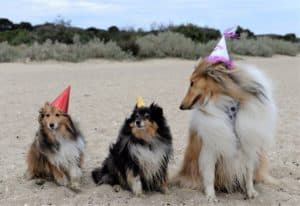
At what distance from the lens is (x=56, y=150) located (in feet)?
18.5

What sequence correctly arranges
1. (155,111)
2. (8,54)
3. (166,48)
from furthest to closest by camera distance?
1. (166,48)
2. (8,54)
3. (155,111)

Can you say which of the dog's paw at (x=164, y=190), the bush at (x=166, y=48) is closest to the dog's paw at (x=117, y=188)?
the dog's paw at (x=164, y=190)

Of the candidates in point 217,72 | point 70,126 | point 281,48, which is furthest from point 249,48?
point 217,72

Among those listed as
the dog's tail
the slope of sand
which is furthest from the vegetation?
the dog's tail

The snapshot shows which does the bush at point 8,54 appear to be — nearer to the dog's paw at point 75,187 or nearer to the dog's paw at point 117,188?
the dog's paw at point 75,187

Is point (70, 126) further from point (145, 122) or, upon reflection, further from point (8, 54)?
point (8, 54)

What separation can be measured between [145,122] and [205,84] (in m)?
0.80

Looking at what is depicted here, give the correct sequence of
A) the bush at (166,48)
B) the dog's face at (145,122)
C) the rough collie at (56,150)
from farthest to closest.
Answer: the bush at (166,48) → the rough collie at (56,150) → the dog's face at (145,122)

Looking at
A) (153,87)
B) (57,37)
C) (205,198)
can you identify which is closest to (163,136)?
(205,198)

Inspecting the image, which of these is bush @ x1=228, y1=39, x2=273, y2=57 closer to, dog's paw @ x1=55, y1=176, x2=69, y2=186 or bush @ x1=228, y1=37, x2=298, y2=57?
bush @ x1=228, y1=37, x2=298, y2=57

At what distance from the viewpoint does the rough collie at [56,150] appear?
219 inches

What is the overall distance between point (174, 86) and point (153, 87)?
701 millimetres

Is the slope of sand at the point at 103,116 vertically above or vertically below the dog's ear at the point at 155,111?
below

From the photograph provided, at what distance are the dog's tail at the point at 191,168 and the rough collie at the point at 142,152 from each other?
23 centimetres
